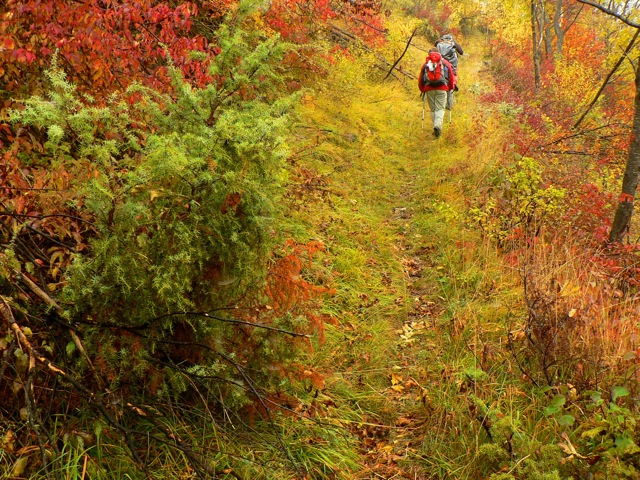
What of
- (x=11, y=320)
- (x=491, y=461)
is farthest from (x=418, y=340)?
(x=11, y=320)

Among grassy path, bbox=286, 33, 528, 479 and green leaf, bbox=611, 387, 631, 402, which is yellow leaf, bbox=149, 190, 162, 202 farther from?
green leaf, bbox=611, 387, 631, 402

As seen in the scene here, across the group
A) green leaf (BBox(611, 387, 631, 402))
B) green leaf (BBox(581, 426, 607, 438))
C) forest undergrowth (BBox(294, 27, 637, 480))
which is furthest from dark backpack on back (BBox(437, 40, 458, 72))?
green leaf (BBox(581, 426, 607, 438))

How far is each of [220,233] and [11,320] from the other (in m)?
1.03

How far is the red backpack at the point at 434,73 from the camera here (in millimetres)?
10780

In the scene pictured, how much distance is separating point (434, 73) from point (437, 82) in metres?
0.21

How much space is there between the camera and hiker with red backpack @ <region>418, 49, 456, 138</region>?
10805 millimetres

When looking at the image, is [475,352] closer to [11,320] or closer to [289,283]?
[289,283]

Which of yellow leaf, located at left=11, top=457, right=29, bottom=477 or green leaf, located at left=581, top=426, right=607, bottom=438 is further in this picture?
green leaf, located at left=581, top=426, right=607, bottom=438

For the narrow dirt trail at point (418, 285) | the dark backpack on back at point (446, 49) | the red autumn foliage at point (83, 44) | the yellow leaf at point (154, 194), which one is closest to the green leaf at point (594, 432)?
the narrow dirt trail at point (418, 285)

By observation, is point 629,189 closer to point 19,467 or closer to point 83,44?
point 83,44

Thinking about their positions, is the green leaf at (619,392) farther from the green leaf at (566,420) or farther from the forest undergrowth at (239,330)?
the green leaf at (566,420)

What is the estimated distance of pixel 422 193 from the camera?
822cm

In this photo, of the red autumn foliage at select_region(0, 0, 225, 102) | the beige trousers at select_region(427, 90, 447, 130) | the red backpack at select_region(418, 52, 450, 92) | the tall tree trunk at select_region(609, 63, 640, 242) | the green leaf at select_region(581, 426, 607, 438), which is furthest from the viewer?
the beige trousers at select_region(427, 90, 447, 130)

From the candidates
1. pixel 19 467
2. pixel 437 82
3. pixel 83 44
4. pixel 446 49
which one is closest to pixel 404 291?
pixel 83 44
